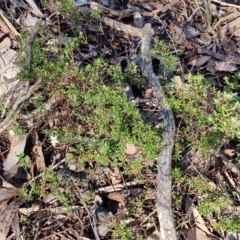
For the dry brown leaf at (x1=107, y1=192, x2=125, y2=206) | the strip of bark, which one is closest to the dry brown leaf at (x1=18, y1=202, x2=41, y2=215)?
the dry brown leaf at (x1=107, y1=192, x2=125, y2=206)

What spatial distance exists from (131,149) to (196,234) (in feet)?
2.35

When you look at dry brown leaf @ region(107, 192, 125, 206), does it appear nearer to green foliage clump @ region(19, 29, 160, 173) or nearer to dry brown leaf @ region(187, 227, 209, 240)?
green foliage clump @ region(19, 29, 160, 173)

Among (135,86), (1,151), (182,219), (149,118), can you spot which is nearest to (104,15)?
(135,86)

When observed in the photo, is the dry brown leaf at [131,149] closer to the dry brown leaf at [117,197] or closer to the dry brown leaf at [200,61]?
the dry brown leaf at [117,197]

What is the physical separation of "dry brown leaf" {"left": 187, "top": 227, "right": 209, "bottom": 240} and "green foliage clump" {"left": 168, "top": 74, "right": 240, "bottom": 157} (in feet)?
1.67

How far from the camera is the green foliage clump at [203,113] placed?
2.83 metres

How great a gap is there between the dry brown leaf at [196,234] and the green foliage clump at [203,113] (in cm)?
51

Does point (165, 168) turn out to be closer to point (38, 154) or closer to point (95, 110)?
point (95, 110)

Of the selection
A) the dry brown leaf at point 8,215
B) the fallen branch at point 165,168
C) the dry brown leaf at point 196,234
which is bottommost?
the dry brown leaf at point 196,234

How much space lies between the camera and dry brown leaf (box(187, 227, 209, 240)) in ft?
9.81

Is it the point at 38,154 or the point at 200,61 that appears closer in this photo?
the point at 38,154

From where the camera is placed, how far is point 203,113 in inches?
121

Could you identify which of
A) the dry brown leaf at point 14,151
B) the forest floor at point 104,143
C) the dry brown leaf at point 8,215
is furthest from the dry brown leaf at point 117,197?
the dry brown leaf at point 14,151

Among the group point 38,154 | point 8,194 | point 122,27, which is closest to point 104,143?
point 38,154
